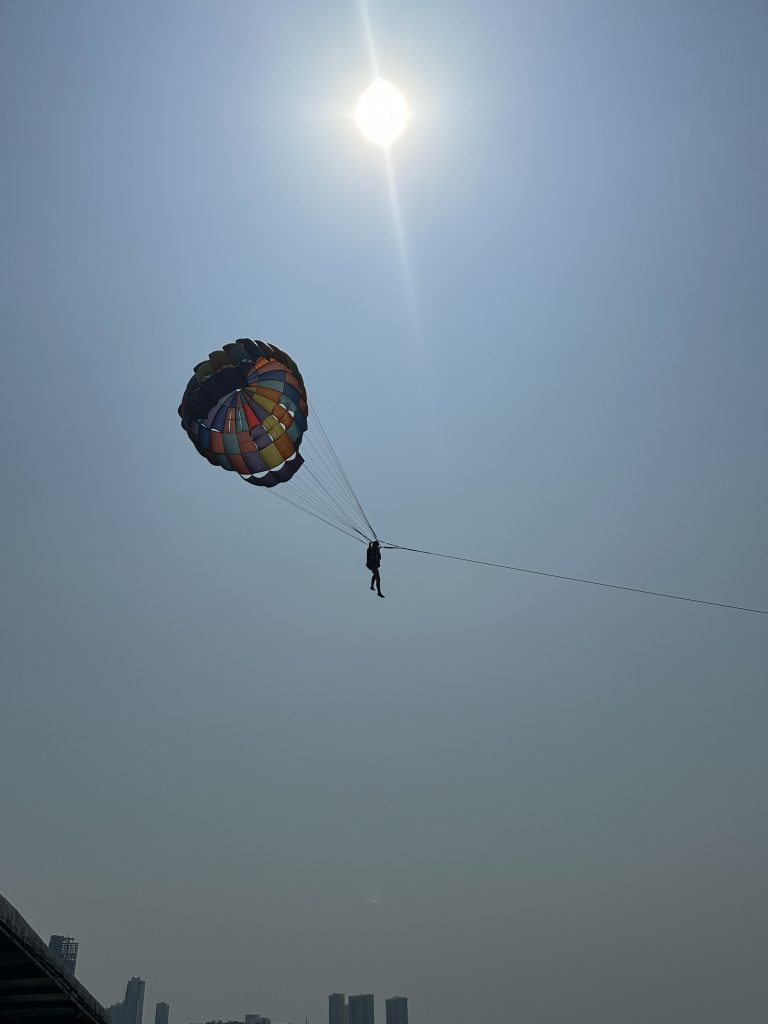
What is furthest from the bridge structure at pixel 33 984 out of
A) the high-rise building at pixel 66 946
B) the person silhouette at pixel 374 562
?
the high-rise building at pixel 66 946

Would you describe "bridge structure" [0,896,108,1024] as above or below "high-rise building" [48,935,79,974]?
below

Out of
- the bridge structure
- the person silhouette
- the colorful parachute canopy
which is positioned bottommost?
the bridge structure

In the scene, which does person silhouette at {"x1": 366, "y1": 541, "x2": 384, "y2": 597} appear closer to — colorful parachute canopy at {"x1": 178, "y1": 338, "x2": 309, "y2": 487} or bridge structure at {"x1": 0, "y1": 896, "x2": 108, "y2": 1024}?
colorful parachute canopy at {"x1": 178, "y1": 338, "x2": 309, "y2": 487}

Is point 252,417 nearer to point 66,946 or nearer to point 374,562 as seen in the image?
point 374,562

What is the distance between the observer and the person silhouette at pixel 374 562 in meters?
25.8

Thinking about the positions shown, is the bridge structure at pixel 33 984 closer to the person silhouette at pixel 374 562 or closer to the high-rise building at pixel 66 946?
the person silhouette at pixel 374 562

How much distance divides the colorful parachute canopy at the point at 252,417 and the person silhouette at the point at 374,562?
407cm

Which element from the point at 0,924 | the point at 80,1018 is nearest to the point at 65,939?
the point at 80,1018

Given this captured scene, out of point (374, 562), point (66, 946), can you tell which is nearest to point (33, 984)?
point (374, 562)

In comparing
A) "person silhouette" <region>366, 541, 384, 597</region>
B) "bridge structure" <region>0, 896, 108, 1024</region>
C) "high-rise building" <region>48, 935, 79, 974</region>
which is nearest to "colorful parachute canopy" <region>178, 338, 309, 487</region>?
"person silhouette" <region>366, 541, 384, 597</region>

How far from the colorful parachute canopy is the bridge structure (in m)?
14.7

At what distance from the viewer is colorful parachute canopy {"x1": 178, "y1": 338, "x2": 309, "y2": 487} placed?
88.3 ft

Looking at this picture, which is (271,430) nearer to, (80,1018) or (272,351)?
(272,351)

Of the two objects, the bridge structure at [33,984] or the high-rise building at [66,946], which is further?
the high-rise building at [66,946]
